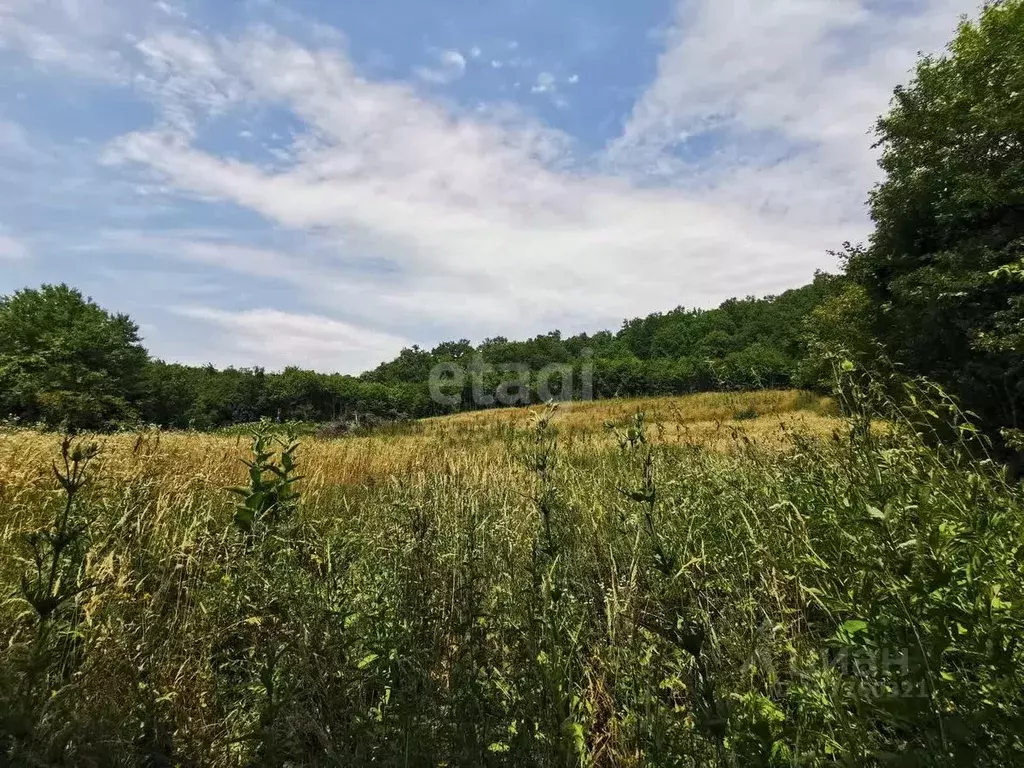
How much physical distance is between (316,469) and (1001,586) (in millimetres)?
6815

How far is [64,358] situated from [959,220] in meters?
49.7

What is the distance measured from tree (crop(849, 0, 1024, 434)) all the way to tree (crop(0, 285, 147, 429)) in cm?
4002

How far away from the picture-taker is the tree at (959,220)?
8.98 meters

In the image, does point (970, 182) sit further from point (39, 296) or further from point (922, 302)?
point (39, 296)

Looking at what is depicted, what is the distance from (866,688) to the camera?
1.62 meters

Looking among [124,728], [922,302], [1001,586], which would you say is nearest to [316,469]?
[124,728]

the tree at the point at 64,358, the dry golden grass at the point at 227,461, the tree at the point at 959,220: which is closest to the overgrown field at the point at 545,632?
the dry golden grass at the point at 227,461

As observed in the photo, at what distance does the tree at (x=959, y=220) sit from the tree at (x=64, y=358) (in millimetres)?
40023

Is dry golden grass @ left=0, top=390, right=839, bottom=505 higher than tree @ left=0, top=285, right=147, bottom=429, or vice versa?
tree @ left=0, top=285, right=147, bottom=429

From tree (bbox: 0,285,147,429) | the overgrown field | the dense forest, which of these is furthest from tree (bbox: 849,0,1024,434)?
tree (bbox: 0,285,147,429)

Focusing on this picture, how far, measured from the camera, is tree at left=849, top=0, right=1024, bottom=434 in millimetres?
8977

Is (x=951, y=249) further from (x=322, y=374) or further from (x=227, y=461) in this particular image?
(x=322, y=374)

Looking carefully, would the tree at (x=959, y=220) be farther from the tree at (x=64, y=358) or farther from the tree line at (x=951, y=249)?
the tree at (x=64, y=358)

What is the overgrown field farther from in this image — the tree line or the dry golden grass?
the tree line
